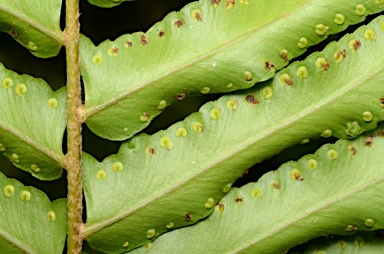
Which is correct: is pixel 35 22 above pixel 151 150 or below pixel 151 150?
above

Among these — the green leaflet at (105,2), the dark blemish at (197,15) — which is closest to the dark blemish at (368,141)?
the dark blemish at (197,15)

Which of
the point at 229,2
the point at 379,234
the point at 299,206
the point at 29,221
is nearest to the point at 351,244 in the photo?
the point at 379,234

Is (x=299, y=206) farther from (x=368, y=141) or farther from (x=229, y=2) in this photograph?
(x=229, y=2)

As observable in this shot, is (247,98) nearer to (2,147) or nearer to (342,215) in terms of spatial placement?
(342,215)

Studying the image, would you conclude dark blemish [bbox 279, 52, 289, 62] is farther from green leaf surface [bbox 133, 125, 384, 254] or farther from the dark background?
the dark background

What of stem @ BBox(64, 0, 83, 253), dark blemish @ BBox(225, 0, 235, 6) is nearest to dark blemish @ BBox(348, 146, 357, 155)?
dark blemish @ BBox(225, 0, 235, 6)

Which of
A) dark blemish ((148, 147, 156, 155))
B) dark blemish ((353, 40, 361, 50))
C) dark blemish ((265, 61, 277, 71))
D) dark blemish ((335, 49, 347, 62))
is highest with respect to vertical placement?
dark blemish ((353, 40, 361, 50))

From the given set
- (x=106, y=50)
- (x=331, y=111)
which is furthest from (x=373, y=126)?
(x=106, y=50)
